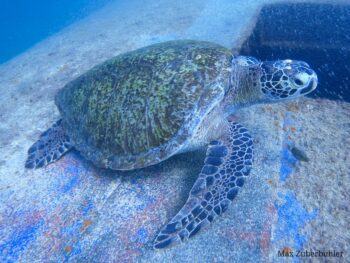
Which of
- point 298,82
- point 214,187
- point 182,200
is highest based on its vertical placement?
point 298,82

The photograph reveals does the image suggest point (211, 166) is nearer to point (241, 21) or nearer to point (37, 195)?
point (37, 195)

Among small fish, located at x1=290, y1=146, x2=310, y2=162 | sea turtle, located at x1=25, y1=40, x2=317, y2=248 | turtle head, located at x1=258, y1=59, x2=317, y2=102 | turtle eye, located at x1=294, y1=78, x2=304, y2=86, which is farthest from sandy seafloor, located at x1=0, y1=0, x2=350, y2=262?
turtle eye, located at x1=294, y1=78, x2=304, y2=86

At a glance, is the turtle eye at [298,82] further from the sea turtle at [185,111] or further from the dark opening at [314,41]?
the dark opening at [314,41]

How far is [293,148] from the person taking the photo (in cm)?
319

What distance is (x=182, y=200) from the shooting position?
9.40 ft

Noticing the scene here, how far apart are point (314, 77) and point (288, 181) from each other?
47.4 inches

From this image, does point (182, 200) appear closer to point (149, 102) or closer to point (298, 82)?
point (149, 102)

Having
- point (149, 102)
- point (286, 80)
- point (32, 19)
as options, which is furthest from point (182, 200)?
point (32, 19)

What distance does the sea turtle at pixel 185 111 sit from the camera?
8.95ft

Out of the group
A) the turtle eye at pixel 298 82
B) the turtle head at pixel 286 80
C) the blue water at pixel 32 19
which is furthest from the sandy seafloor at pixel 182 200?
the blue water at pixel 32 19

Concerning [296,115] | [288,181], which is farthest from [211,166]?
[296,115]

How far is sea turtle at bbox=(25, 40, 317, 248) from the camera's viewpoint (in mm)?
2727

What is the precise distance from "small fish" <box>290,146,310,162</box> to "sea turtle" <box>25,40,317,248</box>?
1.97 feet

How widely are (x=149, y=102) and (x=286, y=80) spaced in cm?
162
